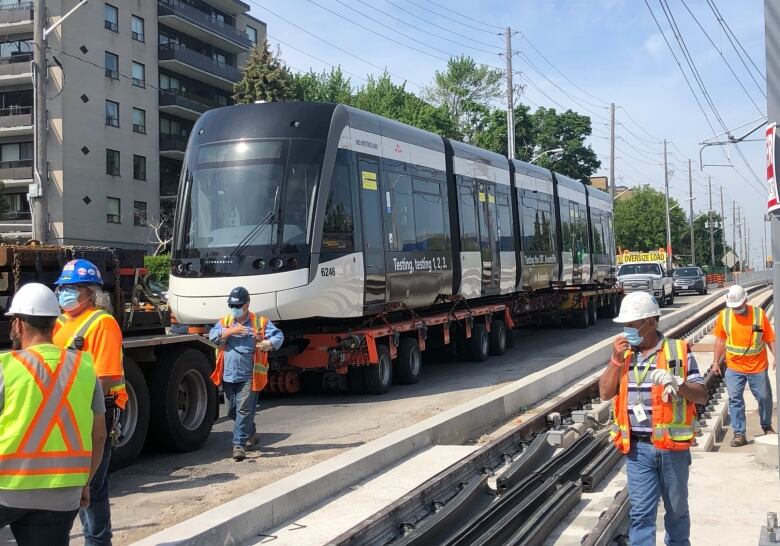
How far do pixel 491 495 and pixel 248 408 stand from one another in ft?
8.60

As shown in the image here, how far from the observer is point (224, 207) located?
11.9 meters

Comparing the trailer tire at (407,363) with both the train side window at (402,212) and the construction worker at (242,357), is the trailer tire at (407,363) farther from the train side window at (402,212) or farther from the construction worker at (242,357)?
the construction worker at (242,357)

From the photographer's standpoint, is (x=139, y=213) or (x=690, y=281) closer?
(x=139, y=213)

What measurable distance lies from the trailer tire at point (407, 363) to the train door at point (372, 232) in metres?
1.47

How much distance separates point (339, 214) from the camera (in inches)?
480

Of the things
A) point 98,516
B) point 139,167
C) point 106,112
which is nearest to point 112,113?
point 106,112

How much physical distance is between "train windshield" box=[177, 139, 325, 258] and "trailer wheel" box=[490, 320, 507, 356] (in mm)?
8224

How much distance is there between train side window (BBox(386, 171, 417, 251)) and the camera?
13.8 m

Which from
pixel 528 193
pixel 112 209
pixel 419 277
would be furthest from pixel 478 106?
pixel 419 277

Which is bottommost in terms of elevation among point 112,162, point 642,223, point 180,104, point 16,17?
point 642,223

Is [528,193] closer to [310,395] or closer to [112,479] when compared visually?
[310,395]

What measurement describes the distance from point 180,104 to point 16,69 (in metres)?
9.46

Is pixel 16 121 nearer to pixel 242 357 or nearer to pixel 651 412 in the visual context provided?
pixel 242 357

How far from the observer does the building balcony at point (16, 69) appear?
4253 centimetres
